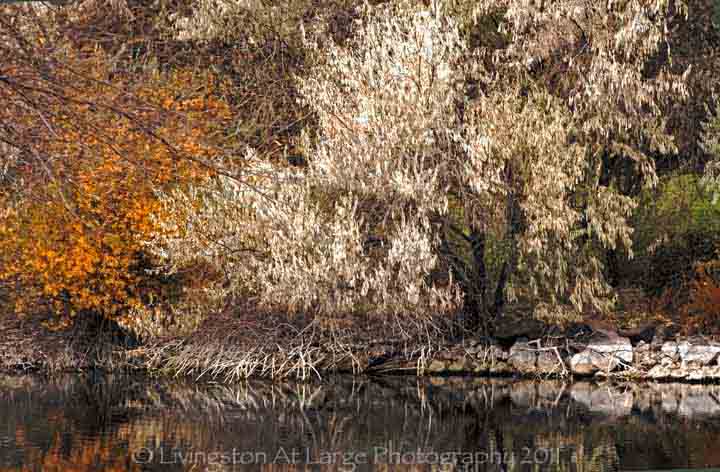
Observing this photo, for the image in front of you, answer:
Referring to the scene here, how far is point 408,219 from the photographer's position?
1489 centimetres

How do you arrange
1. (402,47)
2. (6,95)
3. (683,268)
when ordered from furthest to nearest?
(683,268)
(402,47)
(6,95)

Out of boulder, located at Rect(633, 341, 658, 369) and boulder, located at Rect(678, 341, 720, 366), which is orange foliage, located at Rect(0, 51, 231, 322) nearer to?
boulder, located at Rect(633, 341, 658, 369)

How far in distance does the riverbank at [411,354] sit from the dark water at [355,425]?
1.38 ft

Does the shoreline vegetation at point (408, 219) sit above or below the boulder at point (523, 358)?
above

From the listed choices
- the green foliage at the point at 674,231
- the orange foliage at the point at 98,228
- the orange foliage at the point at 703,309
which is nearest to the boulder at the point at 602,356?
the orange foliage at the point at 703,309

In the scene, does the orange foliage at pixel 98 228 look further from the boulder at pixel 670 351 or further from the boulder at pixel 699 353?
the boulder at pixel 699 353

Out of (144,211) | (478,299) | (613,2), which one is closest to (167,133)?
(144,211)

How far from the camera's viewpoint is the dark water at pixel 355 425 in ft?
34.3

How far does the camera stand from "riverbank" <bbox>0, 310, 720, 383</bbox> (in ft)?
50.7

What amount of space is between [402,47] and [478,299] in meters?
3.53

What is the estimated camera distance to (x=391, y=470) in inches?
395

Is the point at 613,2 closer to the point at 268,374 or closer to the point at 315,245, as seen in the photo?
the point at 315,245

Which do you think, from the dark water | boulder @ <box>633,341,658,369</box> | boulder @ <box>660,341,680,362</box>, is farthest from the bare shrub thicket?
the dark water

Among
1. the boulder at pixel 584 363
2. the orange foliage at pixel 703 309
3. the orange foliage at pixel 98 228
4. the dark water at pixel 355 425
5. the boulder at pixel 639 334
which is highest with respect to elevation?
the orange foliage at pixel 98 228
